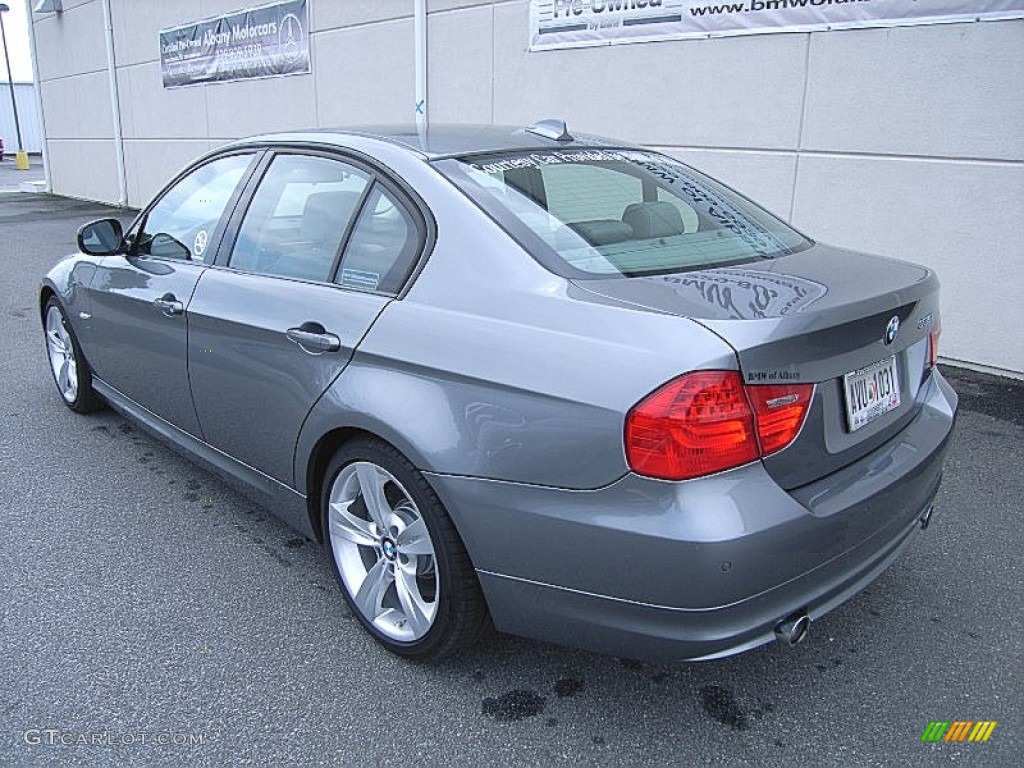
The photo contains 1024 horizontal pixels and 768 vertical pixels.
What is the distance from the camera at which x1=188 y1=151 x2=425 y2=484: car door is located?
268 cm

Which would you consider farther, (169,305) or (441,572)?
(169,305)

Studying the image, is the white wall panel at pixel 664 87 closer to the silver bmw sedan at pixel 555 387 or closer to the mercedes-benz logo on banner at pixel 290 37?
the silver bmw sedan at pixel 555 387

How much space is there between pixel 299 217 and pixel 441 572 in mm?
1427

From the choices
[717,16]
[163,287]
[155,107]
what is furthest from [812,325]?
[155,107]

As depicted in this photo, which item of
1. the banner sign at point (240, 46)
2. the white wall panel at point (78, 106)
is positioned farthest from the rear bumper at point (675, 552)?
the white wall panel at point (78, 106)

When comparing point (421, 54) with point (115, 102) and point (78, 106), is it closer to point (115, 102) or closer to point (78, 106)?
point (115, 102)

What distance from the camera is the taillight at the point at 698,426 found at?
77.0 inches

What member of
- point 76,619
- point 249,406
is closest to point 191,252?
point 249,406

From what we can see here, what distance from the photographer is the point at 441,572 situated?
7.93ft

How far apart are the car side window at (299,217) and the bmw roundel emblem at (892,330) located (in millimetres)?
1666

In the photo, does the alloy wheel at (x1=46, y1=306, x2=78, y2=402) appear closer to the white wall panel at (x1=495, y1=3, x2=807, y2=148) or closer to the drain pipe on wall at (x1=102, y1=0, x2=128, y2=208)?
the white wall panel at (x1=495, y1=3, x2=807, y2=148)

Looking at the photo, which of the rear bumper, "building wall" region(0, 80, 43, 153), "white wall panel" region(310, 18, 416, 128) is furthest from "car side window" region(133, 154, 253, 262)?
"building wall" region(0, 80, 43, 153)

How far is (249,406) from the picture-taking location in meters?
3.08

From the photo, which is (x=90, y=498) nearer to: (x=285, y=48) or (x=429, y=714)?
(x=429, y=714)
